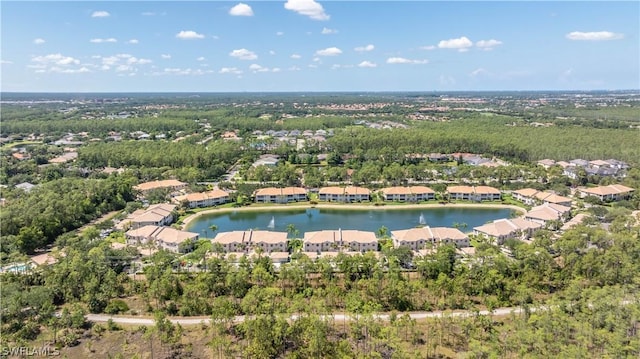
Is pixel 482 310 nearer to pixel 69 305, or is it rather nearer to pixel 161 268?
pixel 161 268

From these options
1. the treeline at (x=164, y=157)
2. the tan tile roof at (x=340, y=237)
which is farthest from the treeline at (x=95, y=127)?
the tan tile roof at (x=340, y=237)

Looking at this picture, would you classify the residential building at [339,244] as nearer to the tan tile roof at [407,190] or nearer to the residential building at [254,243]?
the residential building at [254,243]

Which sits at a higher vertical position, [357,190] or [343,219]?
[357,190]

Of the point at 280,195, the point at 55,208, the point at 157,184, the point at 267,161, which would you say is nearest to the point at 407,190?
the point at 280,195

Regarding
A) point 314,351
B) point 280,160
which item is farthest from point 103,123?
point 314,351

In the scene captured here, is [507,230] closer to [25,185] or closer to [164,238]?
[164,238]

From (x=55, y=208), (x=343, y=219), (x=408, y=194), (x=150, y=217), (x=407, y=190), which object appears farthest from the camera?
(x=407, y=190)
